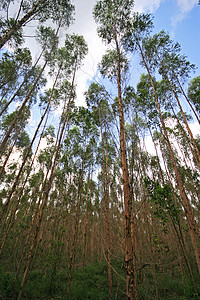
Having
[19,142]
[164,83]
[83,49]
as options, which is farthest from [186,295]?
[19,142]

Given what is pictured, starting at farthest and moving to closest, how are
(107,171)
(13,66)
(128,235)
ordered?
(13,66) → (107,171) → (128,235)

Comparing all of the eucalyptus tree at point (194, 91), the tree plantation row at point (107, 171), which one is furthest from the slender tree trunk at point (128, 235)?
the eucalyptus tree at point (194, 91)

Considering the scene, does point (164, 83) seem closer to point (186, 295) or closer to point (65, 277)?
point (186, 295)

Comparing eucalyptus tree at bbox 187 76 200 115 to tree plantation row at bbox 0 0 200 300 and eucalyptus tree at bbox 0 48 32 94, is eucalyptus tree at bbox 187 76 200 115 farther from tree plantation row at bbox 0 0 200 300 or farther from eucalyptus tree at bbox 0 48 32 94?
eucalyptus tree at bbox 0 48 32 94

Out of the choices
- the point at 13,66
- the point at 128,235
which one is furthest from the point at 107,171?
the point at 13,66

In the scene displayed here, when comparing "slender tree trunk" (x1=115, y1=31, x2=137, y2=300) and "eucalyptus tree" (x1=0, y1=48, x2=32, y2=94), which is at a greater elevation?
"eucalyptus tree" (x1=0, y1=48, x2=32, y2=94)

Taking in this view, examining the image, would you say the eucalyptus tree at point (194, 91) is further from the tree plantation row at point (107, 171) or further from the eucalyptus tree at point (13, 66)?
the eucalyptus tree at point (13, 66)

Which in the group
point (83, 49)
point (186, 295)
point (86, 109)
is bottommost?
point (186, 295)

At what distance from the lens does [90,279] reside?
22.5 feet

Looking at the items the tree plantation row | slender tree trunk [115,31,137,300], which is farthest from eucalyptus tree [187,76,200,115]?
slender tree trunk [115,31,137,300]

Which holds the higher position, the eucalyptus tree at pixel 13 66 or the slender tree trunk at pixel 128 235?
the eucalyptus tree at pixel 13 66

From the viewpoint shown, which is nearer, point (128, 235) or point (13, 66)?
point (128, 235)

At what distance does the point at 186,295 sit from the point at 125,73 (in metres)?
8.80

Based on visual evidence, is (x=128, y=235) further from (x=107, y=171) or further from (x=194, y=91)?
(x=194, y=91)
